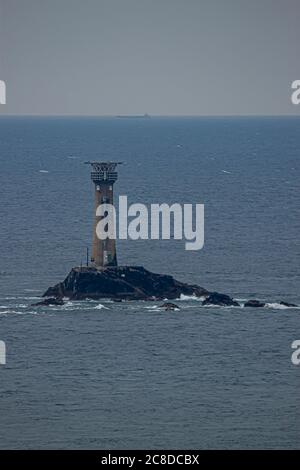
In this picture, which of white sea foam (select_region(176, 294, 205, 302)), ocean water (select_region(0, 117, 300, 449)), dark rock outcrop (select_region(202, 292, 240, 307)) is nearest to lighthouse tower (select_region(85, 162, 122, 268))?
ocean water (select_region(0, 117, 300, 449))

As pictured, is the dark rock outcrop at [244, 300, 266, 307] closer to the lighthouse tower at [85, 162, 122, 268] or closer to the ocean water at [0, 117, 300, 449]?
the ocean water at [0, 117, 300, 449]

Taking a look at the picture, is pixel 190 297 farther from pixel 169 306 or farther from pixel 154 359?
pixel 154 359

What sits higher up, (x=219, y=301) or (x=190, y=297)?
(x=190, y=297)

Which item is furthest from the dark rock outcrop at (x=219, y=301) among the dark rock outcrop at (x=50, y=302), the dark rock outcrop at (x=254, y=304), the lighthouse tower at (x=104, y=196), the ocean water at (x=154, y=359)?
the dark rock outcrop at (x=50, y=302)

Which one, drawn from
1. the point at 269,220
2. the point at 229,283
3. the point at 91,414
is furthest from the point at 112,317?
the point at 269,220

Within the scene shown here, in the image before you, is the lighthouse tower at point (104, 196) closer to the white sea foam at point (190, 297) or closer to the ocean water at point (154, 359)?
the ocean water at point (154, 359)

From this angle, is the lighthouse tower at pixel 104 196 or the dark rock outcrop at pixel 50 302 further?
the lighthouse tower at pixel 104 196

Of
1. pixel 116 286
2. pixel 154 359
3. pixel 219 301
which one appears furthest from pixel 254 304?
pixel 154 359

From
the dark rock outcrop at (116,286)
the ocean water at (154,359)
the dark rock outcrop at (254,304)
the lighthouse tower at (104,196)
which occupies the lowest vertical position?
the ocean water at (154,359)
